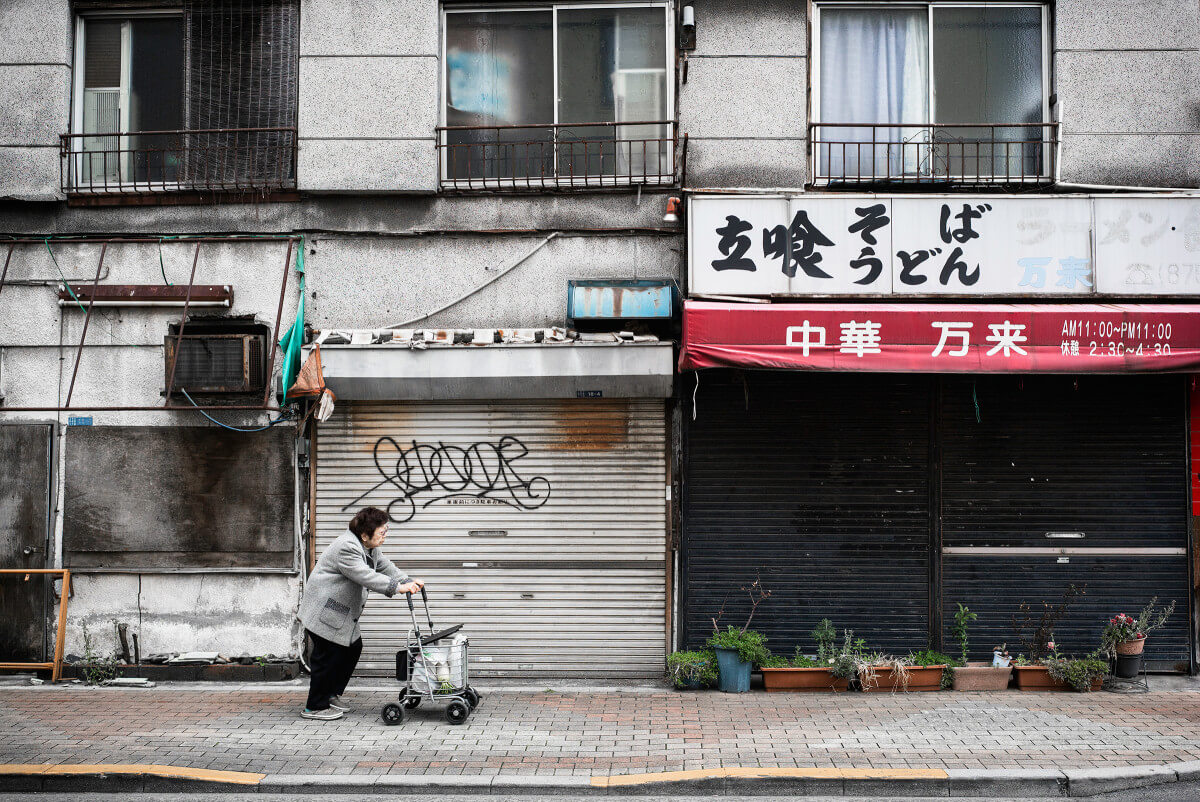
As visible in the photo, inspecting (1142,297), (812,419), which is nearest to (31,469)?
(812,419)

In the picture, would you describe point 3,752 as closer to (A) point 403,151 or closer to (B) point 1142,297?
(A) point 403,151

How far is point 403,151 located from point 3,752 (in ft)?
20.7

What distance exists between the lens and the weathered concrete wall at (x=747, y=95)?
32.0 feet

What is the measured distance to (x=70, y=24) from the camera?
33.4 ft

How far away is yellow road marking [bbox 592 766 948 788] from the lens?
21.4 ft

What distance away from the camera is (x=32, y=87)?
10109mm

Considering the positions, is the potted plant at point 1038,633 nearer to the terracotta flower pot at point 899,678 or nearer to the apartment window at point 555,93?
the terracotta flower pot at point 899,678

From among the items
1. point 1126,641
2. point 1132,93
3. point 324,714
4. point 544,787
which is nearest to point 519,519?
point 324,714

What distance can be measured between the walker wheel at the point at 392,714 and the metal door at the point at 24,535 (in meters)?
4.25

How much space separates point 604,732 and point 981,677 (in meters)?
3.89

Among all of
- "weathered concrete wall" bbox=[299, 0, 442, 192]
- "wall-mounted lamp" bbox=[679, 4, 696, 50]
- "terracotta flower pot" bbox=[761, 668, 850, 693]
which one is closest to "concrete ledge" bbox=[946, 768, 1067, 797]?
"terracotta flower pot" bbox=[761, 668, 850, 693]

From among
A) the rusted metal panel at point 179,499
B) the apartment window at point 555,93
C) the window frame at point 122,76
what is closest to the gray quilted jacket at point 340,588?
the rusted metal panel at point 179,499

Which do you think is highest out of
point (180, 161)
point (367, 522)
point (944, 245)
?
point (180, 161)

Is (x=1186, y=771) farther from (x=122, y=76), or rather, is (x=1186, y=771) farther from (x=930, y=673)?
(x=122, y=76)
